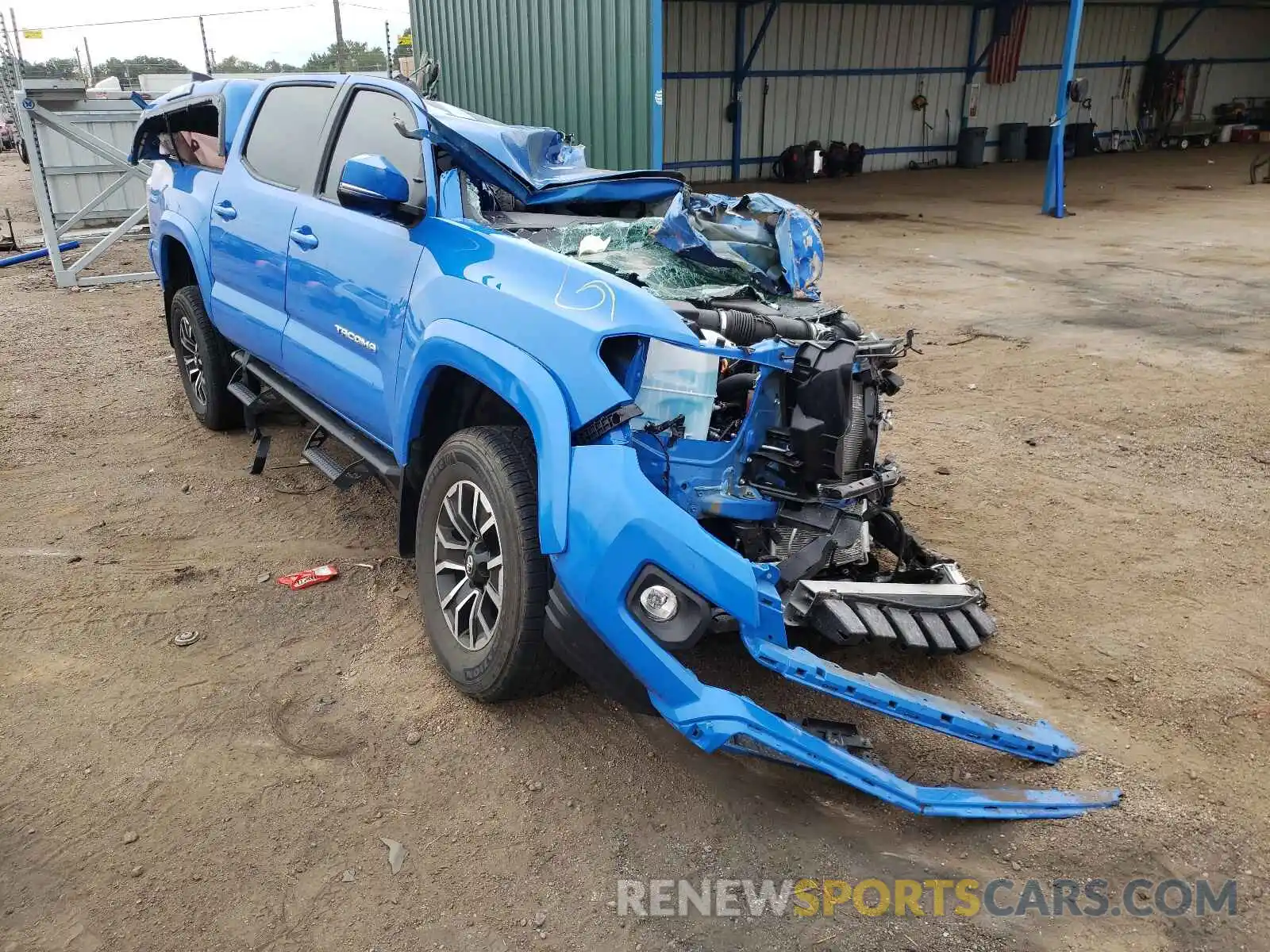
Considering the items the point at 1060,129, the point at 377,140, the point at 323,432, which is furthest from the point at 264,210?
the point at 1060,129

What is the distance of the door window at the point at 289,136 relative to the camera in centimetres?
441

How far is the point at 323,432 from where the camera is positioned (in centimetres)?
474

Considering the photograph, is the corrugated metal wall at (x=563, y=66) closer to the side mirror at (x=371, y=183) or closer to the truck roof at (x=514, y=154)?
the truck roof at (x=514, y=154)

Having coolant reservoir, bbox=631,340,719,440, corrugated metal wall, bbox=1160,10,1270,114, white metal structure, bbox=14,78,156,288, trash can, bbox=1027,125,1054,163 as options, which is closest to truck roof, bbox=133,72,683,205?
coolant reservoir, bbox=631,340,719,440

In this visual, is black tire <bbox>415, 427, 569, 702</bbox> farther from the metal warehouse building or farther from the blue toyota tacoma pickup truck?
the metal warehouse building

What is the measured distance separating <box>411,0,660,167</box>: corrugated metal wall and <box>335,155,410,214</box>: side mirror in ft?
26.6

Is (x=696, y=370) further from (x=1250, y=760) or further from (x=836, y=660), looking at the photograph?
(x=1250, y=760)

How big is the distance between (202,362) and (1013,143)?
2327cm

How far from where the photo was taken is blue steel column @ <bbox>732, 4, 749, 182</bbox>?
19.7 meters

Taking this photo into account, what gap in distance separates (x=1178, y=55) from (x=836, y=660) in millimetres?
30973

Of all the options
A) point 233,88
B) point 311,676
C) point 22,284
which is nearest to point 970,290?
point 233,88

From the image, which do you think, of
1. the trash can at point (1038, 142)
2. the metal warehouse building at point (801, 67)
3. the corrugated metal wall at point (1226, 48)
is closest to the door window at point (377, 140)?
the metal warehouse building at point (801, 67)

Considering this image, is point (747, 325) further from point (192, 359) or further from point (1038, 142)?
point (1038, 142)

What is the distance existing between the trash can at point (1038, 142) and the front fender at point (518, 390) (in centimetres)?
2484
